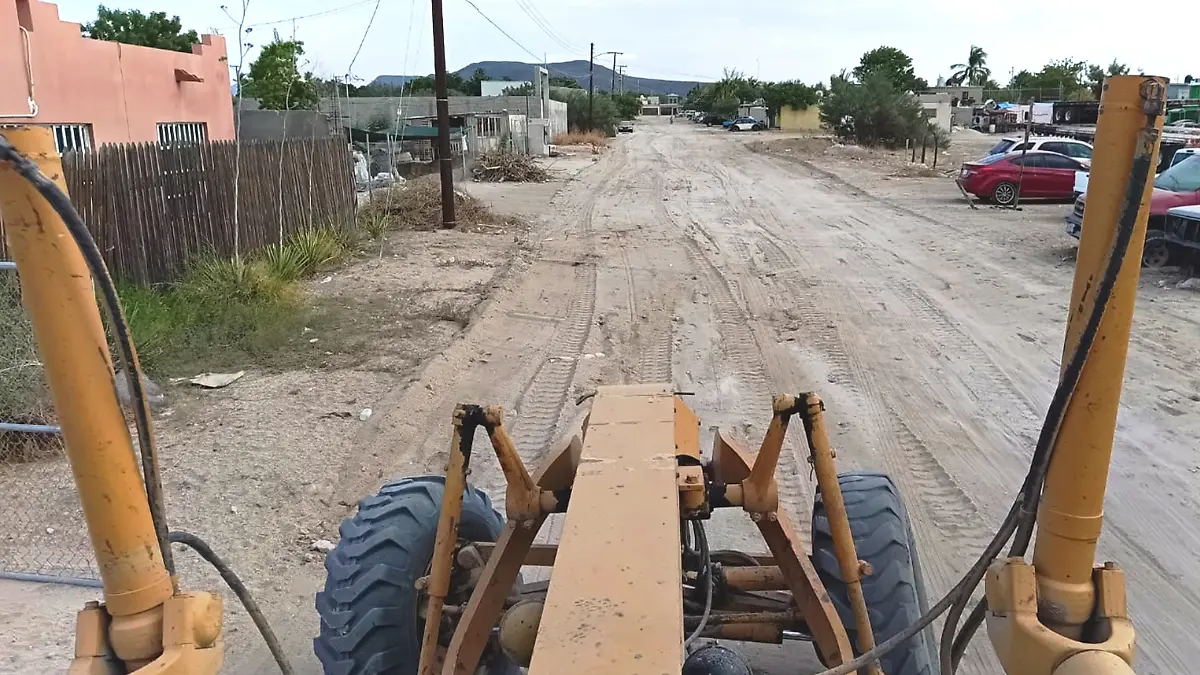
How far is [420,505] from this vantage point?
342 cm

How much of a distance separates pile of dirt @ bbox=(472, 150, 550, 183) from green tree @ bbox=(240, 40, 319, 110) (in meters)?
5.01

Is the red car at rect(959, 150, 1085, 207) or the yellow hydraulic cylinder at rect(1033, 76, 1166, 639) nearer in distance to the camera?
the yellow hydraulic cylinder at rect(1033, 76, 1166, 639)

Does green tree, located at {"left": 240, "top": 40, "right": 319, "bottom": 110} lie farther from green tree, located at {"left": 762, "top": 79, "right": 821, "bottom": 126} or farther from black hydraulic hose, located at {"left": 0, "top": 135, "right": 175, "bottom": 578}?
green tree, located at {"left": 762, "top": 79, "right": 821, "bottom": 126}

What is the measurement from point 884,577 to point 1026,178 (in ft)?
63.1

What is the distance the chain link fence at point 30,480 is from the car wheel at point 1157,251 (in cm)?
1251

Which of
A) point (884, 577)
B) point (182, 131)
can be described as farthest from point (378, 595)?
point (182, 131)

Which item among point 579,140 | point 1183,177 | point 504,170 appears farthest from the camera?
point 579,140

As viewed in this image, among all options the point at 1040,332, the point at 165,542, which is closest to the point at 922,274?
the point at 1040,332

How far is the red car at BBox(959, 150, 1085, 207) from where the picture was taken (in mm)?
19969

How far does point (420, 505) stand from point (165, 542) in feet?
4.67

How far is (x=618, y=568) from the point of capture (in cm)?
208

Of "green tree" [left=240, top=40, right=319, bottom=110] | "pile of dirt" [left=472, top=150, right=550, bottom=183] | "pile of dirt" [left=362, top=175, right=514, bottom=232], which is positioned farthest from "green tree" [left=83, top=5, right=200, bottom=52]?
"pile of dirt" [left=362, top=175, right=514, bottom=232]

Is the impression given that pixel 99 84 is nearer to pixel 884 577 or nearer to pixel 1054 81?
pixel 884 577

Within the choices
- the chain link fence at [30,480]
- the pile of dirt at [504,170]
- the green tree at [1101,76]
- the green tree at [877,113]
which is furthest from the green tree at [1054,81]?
the chain link fence at [30,480]
